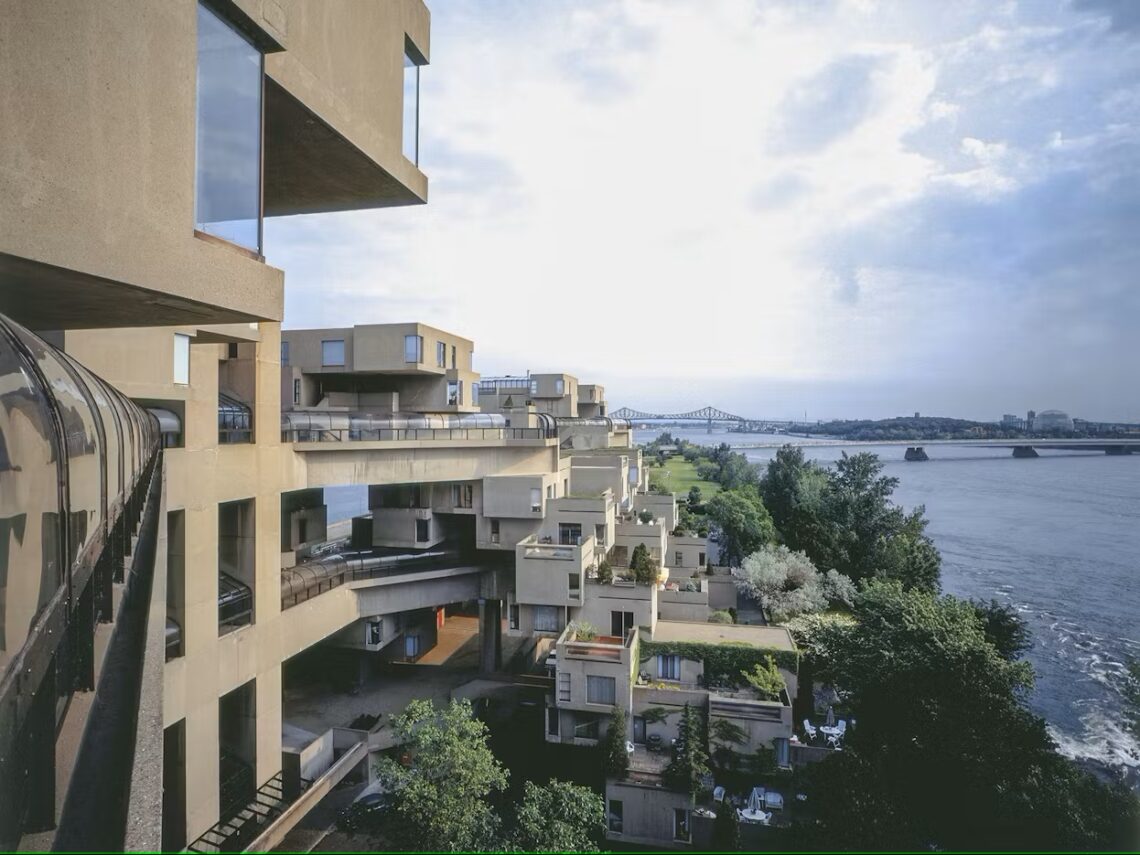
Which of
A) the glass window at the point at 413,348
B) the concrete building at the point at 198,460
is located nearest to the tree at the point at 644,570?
the concrete building at the point at 198,460

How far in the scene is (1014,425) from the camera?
485 ft

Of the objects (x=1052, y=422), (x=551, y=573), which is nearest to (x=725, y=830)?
(x=551, y=573)

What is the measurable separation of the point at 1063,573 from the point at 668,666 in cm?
3600

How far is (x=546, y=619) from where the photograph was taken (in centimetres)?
1950

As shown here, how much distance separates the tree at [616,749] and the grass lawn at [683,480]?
32126 millimetres

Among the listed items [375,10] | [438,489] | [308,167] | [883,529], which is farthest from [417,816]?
[883,529]

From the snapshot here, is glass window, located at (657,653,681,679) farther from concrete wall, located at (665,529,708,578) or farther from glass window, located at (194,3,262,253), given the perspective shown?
glass window, located at (194,3,262,253)

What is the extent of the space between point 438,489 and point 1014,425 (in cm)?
16766

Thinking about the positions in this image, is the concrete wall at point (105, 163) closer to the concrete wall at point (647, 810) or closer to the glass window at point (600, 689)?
Answer: the glass window at point (600, 689)

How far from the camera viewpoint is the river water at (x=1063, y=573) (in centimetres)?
2306

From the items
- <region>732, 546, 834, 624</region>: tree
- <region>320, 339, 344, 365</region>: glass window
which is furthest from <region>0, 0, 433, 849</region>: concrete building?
<region>732, 546, 834, 624</region>: tree

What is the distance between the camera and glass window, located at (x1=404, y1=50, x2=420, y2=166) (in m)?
7.98

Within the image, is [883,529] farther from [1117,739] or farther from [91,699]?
[91,699]

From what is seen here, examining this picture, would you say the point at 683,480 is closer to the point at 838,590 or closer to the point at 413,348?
the point at 838,590
